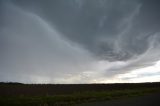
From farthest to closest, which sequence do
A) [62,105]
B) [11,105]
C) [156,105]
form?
[11,105]
[62,105]
[156,105]

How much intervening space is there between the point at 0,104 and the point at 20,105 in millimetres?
2581

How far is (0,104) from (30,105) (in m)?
3.77

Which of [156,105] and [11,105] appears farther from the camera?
[11,105]

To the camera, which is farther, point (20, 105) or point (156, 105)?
point (20, 105)

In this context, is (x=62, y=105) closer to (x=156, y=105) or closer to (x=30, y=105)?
(x=30, y=105)

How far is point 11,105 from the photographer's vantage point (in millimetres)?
27938

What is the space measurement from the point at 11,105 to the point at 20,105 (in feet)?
3.47

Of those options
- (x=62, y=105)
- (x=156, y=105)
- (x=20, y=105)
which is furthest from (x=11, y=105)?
(x=156, y=105)

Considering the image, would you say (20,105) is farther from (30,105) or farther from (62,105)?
(62,105)

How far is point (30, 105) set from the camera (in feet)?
92.9

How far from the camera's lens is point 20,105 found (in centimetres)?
2822

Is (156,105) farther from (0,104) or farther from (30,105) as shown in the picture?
(0,104)

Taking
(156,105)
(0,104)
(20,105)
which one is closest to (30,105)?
(20,105)

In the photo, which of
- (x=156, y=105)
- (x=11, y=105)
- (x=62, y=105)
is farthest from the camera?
(x=11, y=105)
